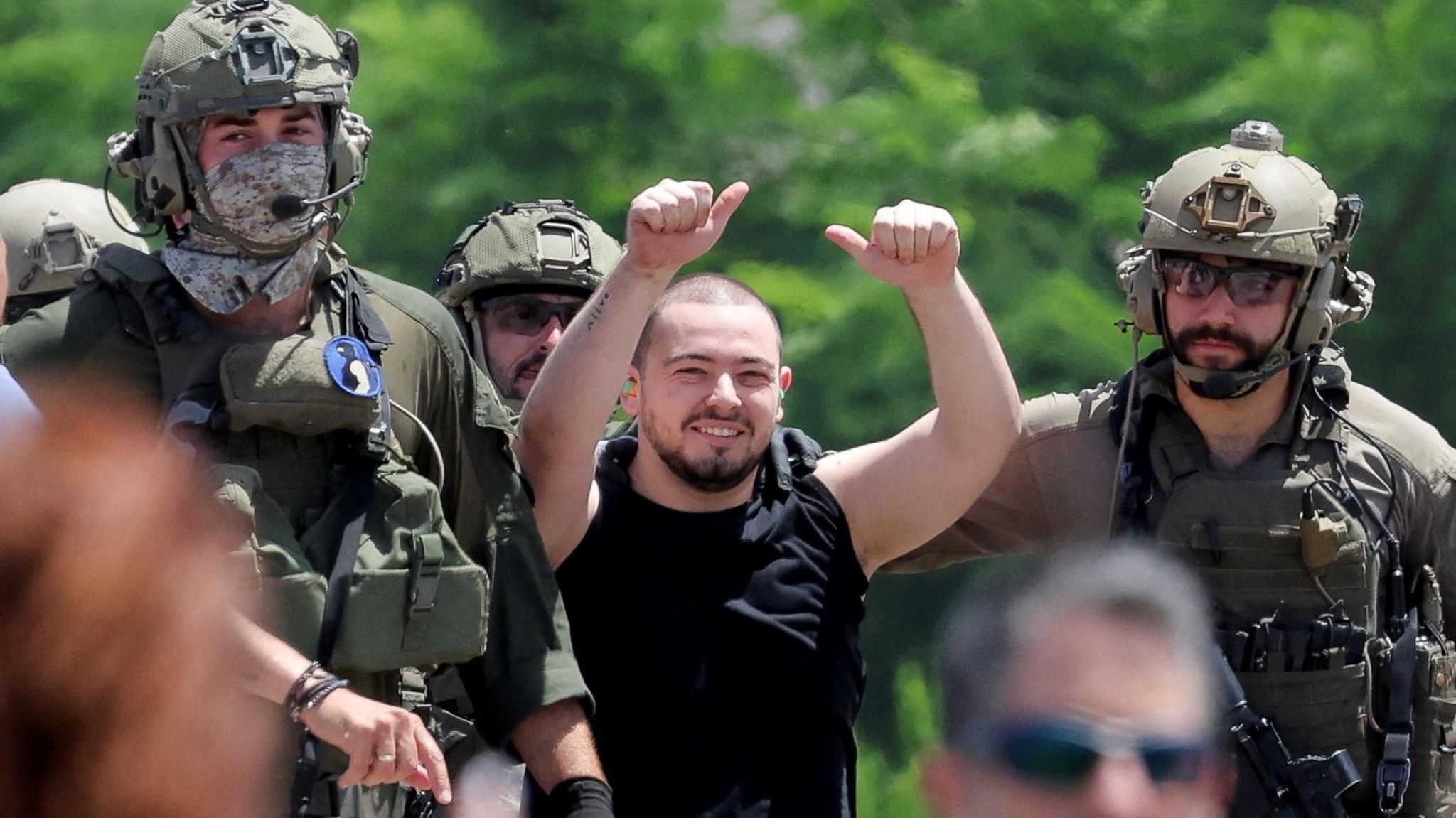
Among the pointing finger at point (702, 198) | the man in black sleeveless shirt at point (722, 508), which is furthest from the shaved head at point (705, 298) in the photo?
the pointing finger at point (702, 198)

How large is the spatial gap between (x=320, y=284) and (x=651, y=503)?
86 cm

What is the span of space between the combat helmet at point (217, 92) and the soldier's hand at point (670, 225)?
0.52 metres

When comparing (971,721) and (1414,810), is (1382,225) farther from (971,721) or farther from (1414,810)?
(971,721)

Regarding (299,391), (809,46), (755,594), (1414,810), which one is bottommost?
(1414,810)

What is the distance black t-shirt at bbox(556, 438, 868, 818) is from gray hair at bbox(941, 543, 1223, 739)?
2.11m

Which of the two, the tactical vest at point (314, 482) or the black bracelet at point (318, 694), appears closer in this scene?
the black bracelet at point (318, 694)

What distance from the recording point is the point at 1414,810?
524 cm

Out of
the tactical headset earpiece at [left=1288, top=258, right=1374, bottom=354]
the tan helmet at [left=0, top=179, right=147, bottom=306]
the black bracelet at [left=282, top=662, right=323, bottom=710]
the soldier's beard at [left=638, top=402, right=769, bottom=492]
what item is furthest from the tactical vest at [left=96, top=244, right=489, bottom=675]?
the tactical headset earpiece at [left=1288, top=258, right=1374, bottom=354]

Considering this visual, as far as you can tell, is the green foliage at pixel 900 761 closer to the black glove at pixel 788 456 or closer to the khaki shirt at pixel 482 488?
the black glove at pixel 788 456

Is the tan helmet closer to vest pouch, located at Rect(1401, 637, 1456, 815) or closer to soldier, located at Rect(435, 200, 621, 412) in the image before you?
soldier, located at Rect(435, 200, 621, 412)

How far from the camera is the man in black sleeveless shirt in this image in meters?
4.42

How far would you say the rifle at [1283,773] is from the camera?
4992 millimetres

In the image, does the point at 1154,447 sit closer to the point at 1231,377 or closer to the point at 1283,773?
the point at 1231,377

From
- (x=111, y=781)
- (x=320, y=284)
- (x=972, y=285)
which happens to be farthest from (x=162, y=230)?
(x=972, y=285)
